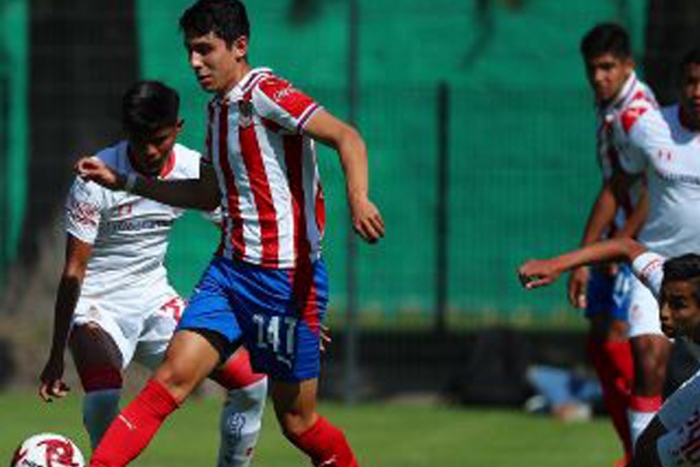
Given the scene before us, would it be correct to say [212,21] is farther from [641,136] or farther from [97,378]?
[641,136]

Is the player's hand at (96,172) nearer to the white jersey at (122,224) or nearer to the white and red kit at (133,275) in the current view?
the white jersey at (122,224)

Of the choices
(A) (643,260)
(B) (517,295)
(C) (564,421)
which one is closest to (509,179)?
(B) (517,295)

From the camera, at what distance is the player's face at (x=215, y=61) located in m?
9.75

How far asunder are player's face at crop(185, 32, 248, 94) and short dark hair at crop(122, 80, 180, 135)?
60 cm

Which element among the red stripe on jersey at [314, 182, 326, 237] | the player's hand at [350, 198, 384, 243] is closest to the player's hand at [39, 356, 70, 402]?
the red stripe on jersey at [314, 182, 326, 237]

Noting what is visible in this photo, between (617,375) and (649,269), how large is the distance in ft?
9.00

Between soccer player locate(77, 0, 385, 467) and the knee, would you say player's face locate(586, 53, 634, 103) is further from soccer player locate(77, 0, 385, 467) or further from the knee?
the knee

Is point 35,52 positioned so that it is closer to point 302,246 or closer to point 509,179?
point 509,179

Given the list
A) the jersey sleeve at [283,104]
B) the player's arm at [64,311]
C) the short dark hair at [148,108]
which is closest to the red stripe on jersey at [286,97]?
the jersey sleeve at [283,104]

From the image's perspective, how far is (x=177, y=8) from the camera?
20.4m

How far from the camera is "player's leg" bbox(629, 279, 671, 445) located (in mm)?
12016

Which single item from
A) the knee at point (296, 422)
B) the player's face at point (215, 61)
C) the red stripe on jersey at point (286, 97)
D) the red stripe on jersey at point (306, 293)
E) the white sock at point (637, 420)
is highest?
the player's face at point (215, 61)

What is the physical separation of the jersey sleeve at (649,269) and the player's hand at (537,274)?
585 mm

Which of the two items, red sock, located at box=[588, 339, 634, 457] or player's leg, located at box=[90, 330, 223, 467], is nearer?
player's leg, located at box=[90, 330, 223, 467]
